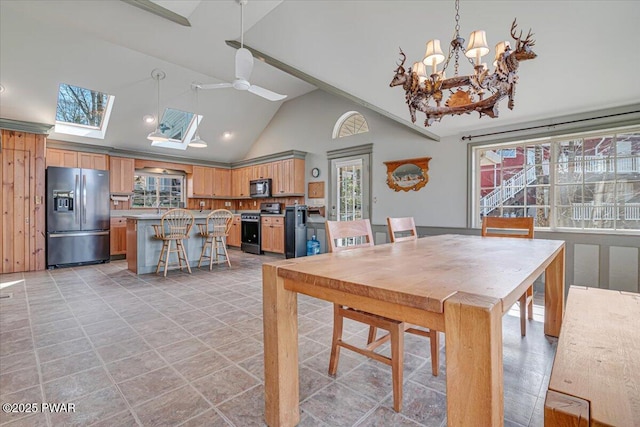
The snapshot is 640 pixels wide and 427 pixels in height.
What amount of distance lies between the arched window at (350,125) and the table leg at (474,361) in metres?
Answer: 5.36

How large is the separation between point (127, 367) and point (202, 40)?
10.8ft

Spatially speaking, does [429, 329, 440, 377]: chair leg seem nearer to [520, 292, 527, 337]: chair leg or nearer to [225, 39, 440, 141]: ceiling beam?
[520, 292, 527, 337]: chair leg

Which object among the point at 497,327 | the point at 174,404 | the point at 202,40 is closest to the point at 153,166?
the point at 202,40

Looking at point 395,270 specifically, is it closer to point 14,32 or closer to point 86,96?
point 14,32

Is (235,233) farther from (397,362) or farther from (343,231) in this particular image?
(397,362)

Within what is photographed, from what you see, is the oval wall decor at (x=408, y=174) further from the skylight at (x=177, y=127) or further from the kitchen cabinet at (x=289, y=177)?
the skylight at (x=177, y=127)

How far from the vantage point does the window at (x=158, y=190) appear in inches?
283

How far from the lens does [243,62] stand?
2.84 metres

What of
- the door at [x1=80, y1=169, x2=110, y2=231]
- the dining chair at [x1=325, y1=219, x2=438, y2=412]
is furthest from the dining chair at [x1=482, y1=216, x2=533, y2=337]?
the door at [x1=80, y1=169, x2=110, y2=231]

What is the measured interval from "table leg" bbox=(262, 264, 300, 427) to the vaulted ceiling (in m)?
2.67

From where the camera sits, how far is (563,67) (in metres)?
2.89

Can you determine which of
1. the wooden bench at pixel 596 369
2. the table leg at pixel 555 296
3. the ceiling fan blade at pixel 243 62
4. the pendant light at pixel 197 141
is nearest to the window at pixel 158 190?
the pendant light at pixel 197 141

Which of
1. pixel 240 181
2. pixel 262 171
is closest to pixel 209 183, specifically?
pixel 240 181

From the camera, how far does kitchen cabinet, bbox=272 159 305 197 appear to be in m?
6.79
